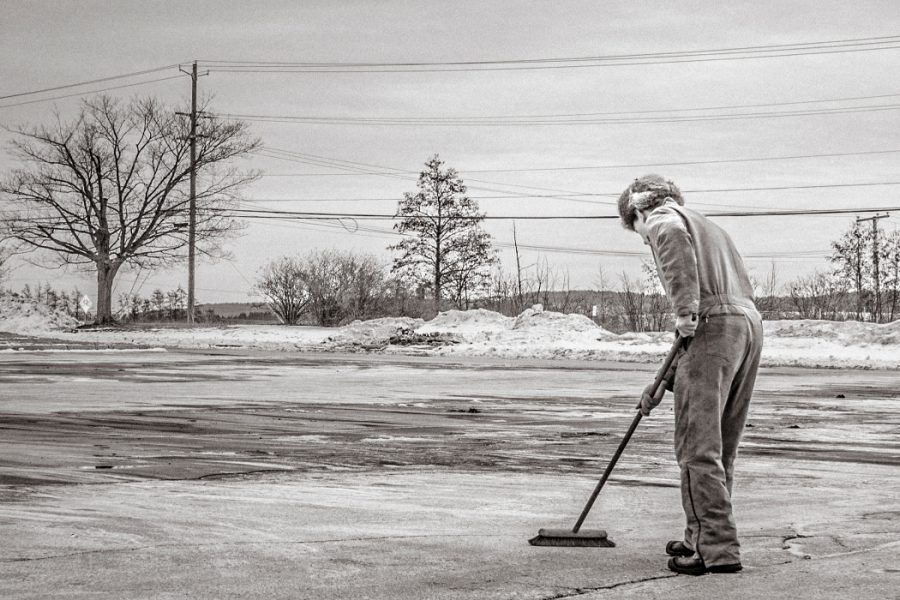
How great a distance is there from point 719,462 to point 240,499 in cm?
292

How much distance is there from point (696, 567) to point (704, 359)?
0.90 m

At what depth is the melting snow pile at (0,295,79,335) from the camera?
173 ft

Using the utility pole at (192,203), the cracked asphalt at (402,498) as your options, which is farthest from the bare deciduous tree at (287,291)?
the cracked asphalt at (402,498)

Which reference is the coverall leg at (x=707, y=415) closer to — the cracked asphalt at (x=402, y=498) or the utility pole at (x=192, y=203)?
the cracked asphalt at (x=402, y=498)

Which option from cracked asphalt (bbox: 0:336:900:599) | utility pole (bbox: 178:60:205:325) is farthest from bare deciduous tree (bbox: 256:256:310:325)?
cracked asphalt (bbox: 0:336:900:599)

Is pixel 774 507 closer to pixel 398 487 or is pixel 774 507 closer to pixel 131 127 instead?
pixel 398 487

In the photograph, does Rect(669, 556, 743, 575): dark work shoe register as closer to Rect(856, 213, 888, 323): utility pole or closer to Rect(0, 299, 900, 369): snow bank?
Rect(0, 299, 900, 369): snow bank

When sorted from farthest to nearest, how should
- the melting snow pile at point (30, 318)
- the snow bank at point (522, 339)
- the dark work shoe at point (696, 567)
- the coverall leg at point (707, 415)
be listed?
the melting snow pile at point (30, 318) < the snow bank at point (522, 339) < the coverall leg at point (707, 415) < the dark work shoe at point (696, 567)

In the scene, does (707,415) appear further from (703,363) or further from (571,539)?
(571,539)

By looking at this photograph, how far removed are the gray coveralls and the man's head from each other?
0.32 ft

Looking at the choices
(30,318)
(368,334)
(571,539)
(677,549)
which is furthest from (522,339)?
(677,549)

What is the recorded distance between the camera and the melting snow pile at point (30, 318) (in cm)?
5278

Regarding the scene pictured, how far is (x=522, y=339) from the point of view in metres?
36.2

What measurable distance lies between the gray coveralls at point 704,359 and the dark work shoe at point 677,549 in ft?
0.12
